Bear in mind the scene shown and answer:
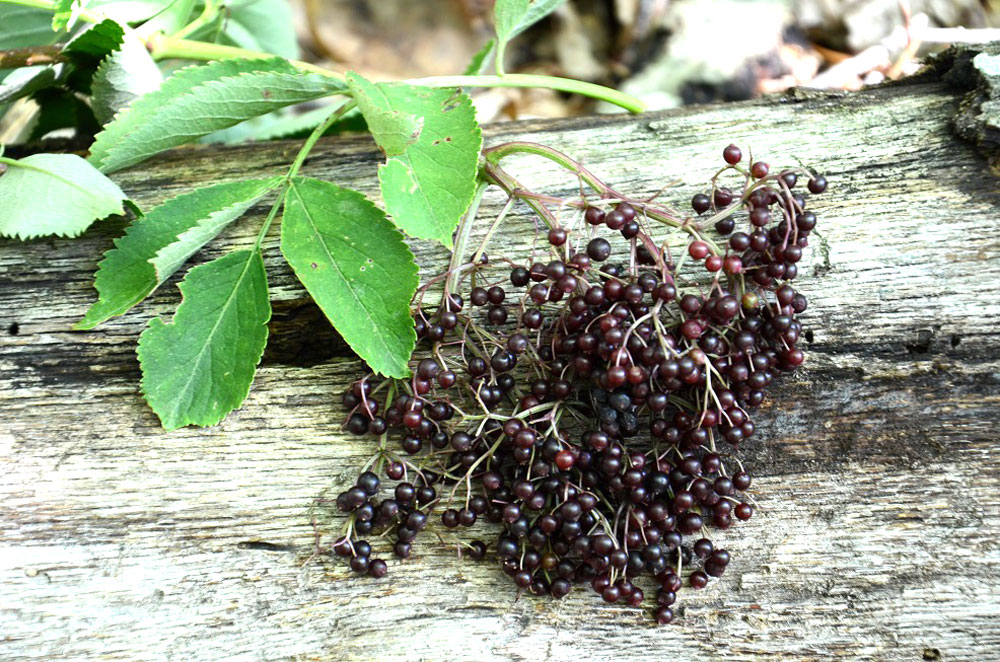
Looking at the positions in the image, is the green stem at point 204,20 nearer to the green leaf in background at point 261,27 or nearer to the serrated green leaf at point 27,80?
the serrated green leaf at point 27,80

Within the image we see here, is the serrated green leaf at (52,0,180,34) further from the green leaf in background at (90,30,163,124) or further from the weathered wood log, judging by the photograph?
the weathered wood log

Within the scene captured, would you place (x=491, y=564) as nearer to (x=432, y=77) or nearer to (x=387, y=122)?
(x=387, y=122)

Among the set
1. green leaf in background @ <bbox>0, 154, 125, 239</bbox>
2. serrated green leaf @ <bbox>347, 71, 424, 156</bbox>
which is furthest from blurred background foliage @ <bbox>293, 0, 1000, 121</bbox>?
green leaf in background @ <bbox>0, 154, 125, 239</bbox>

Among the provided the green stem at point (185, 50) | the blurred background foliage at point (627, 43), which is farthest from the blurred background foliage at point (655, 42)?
the green stem at point (185, 50)

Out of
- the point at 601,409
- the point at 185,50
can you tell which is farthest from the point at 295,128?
the point at 601,409

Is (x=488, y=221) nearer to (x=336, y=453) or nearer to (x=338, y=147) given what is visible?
(x=338, y=147)
